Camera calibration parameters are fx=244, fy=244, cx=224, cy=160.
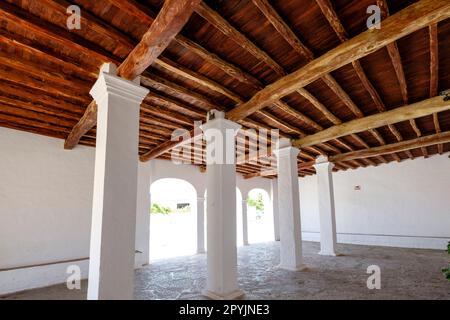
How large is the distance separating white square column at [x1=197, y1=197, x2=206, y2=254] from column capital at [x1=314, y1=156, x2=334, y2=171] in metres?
4.29

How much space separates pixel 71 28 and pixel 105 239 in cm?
213

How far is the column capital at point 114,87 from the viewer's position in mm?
2668

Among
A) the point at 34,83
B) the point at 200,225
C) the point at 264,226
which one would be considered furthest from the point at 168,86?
the point at 264,226

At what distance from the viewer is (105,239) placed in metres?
2.41

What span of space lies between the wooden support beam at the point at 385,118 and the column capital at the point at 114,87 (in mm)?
4246

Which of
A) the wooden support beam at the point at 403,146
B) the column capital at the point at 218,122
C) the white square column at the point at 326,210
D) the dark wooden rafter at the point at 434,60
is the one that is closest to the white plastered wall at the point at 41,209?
the column capital at the point at 218,122

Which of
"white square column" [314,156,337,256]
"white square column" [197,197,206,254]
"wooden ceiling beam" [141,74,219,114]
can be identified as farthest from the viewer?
"white square column" [197,197,206,254]

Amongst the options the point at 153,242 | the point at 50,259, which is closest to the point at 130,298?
the point at 50,259

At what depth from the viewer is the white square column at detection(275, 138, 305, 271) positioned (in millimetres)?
5641

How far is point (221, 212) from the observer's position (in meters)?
3.89

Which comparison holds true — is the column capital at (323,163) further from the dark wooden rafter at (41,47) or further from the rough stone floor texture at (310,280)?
the dark wooden rafter at (41,47)

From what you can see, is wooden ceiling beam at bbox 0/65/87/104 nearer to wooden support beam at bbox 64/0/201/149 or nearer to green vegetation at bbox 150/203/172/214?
wooden support beam at bbox 64/0/201/149

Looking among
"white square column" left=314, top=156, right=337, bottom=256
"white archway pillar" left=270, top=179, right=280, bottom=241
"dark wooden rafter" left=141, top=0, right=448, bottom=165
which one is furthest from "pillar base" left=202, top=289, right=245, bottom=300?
"white archway pillar" left=270, top=179, right=280, bottom=241

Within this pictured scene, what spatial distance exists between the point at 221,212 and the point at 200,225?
5281 millimetres
